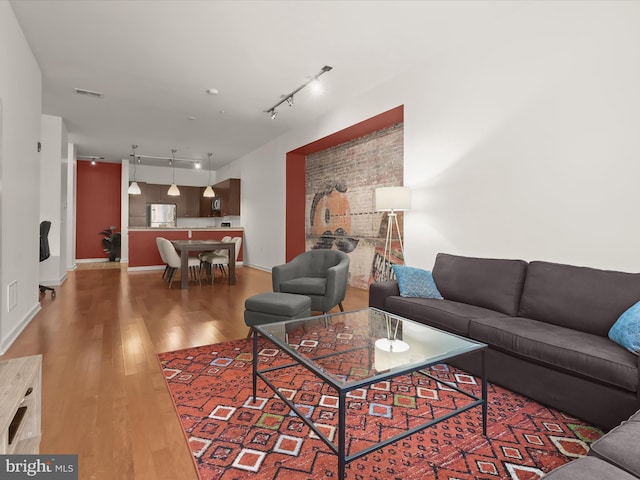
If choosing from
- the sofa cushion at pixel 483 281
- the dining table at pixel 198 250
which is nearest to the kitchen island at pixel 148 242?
the dining table at pixel 198 250

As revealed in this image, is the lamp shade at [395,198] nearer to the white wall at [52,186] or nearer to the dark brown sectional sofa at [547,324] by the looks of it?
the dark brown sectional sofa at [547,324]

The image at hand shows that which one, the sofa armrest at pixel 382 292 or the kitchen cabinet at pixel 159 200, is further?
the kitchen cabinet at pixel 159 200

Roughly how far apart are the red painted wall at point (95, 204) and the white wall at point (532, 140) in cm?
902

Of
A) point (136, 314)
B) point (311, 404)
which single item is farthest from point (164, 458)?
point (136, 314)

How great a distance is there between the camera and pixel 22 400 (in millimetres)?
1239

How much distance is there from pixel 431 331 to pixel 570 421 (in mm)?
865

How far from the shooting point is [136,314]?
406 centimetres

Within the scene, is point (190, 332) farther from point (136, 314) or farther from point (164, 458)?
point (164, 458)

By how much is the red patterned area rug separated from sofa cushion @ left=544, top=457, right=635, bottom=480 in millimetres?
678

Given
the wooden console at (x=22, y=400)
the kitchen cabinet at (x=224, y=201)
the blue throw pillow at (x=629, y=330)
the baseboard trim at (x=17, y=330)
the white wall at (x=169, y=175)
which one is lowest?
the baseboard trim at (x=17, y=330)

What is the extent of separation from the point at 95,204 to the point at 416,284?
10011mm

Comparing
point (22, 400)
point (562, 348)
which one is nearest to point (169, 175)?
point (22, 400)

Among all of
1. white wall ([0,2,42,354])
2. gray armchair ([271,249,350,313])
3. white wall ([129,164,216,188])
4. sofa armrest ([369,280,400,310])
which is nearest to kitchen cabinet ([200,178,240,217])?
white wall ([129,164,216,188])

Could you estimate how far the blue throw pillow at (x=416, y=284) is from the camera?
3074 mm
